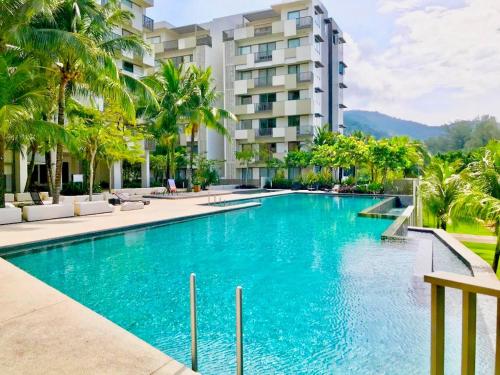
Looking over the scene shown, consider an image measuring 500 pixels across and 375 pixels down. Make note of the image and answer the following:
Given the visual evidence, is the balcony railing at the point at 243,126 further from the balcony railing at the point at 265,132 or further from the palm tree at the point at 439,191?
the palm tree at the point at 439,191

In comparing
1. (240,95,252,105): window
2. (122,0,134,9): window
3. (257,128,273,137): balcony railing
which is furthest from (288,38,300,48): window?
(122,0,134,9): window

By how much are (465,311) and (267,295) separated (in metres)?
5.24

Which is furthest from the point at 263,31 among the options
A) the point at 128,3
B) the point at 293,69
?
A: the point at 128,3

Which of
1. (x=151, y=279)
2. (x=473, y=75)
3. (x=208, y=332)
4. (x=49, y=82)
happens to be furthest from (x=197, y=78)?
(x=208, y=332)

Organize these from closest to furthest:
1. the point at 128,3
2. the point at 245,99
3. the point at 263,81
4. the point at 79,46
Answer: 1. the point at 79,46
2. the point at 128,3
3. the point at 263,81
4. the point at 245,99

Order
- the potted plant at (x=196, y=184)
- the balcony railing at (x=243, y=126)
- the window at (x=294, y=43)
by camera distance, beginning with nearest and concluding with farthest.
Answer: the potted plant at (x=196, y=184)
the window at (x=294, y=43)
the balcony railing at (x=243, y=126)

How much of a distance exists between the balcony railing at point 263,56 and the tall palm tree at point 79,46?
26.5m

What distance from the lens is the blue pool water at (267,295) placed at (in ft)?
16.2

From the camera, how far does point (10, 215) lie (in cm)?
1438

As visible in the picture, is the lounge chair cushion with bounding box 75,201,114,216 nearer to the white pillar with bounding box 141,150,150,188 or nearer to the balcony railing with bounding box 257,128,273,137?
the white pillar with bounding box 141,150,150,188

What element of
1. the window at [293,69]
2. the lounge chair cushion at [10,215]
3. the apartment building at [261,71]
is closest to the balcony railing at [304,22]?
the apartment building at [261,71]

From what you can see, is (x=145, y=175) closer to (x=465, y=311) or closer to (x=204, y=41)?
(x=204, y=41)

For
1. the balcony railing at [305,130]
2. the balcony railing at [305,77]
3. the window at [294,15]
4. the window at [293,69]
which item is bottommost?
the balcony railing at [305,130]

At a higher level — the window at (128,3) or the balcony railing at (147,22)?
the window at (128,3)
